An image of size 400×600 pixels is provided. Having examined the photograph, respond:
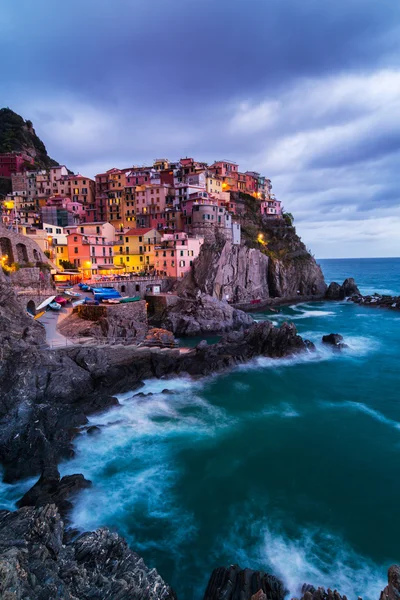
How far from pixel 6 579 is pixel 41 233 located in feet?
176

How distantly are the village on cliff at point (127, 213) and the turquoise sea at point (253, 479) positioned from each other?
1176 inches

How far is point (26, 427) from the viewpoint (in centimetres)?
1883

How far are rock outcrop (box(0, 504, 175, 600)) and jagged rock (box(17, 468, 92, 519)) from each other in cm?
254

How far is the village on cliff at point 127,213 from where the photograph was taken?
182 feet

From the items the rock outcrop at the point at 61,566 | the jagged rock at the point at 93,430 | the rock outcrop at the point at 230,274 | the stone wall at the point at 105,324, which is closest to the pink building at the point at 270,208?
the rock outcrop at the point at 230,274

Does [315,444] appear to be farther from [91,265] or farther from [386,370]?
[91,265]

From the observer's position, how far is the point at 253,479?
17.4 m

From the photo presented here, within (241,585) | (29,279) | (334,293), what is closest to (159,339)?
(29,279)

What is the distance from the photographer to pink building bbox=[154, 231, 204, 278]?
197ft

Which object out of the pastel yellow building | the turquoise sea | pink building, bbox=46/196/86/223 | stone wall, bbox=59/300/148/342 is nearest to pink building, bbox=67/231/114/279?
the pastel yellow building

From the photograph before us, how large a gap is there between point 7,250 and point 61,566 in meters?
40.5

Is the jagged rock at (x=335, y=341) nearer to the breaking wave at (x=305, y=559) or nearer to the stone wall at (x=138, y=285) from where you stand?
the stone wall at (x=138, y=285)

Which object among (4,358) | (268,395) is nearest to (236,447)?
(268,395)

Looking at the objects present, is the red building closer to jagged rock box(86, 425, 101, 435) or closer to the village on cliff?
the village on cliff
